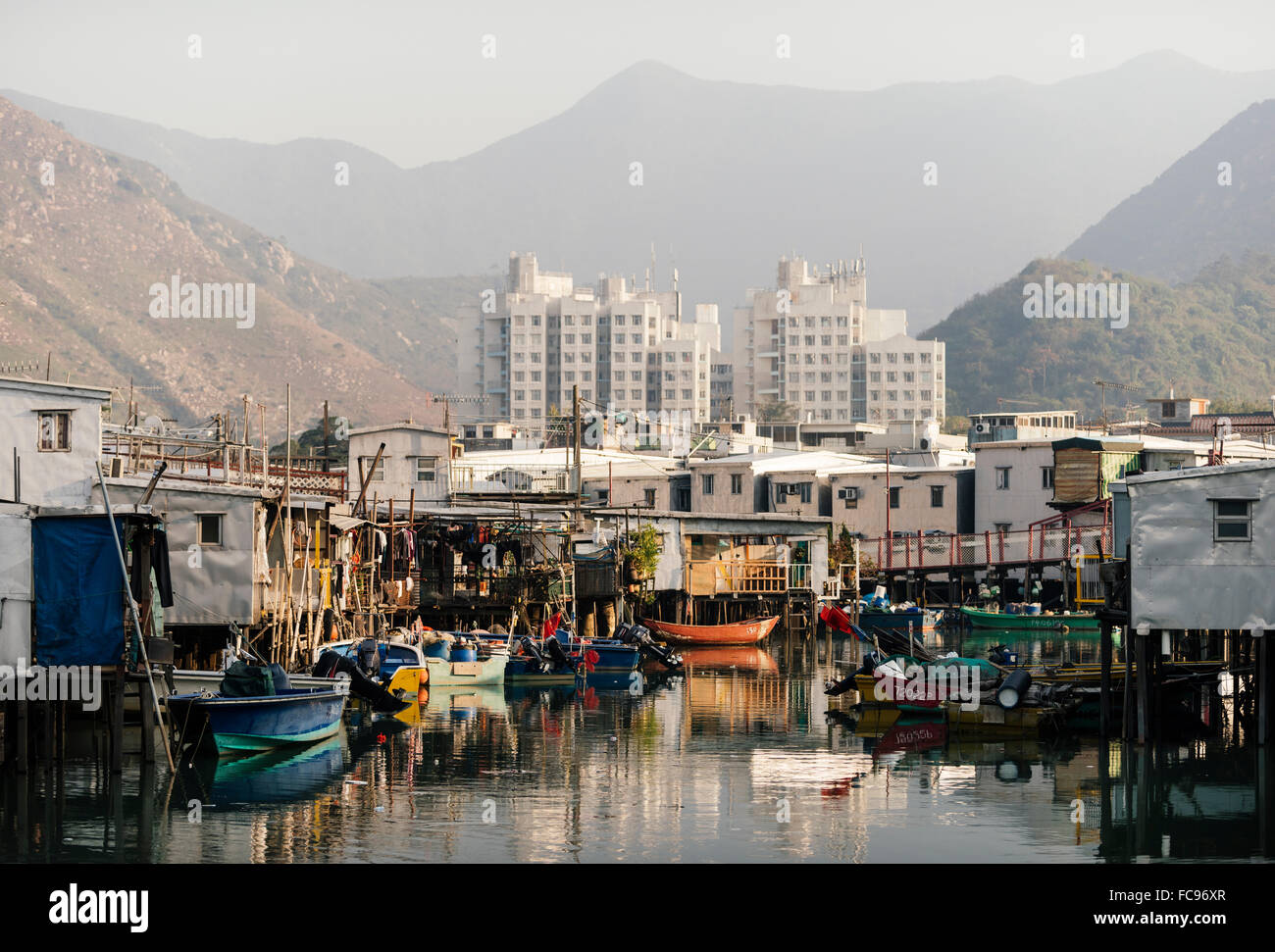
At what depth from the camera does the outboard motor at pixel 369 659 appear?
140ft

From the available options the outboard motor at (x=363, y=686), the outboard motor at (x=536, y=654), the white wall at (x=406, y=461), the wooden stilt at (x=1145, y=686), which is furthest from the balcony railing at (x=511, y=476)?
the wooden stilt at (x=1145, y=686)

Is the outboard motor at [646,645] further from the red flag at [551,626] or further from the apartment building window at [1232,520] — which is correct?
the apartment building window at [1232,520]

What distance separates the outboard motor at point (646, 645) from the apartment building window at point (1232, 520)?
2544 cm

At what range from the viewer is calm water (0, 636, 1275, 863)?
26.6 metres

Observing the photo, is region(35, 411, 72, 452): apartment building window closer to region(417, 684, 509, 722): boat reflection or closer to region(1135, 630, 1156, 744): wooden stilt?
region(417, 684, 509, 722): boat reflection

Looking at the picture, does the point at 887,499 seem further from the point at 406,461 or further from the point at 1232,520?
the point at 1232,520

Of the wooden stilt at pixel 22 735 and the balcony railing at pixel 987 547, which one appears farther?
the balcony railing at pixel 987 547

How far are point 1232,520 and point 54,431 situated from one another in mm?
26114

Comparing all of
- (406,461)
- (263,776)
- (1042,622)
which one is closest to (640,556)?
(406,461)

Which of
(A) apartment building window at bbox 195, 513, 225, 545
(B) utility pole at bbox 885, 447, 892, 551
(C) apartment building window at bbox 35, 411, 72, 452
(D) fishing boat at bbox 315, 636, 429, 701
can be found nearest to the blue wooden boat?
(D) fishing boat at bbox 315, 636, 429, 701

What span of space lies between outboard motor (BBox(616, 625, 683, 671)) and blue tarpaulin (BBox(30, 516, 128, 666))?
26.8 m

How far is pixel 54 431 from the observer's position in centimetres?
3744
